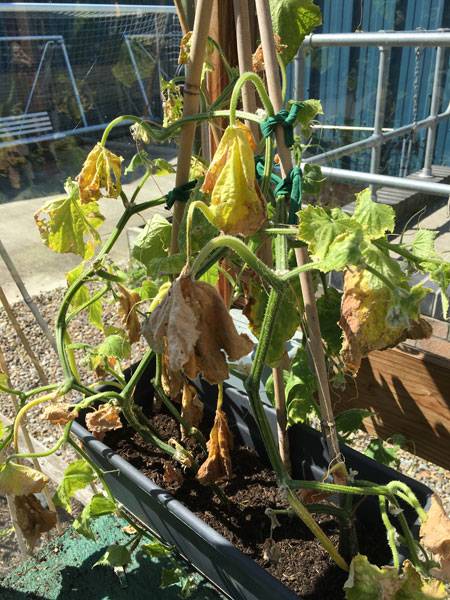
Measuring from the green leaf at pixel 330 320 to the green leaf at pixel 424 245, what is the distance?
182 mm

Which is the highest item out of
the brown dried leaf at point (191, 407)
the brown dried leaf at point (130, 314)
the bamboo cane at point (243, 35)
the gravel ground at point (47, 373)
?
the bamboo cane at point (243, 35)

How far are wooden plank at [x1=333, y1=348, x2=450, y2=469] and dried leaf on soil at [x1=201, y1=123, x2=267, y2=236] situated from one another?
725mm

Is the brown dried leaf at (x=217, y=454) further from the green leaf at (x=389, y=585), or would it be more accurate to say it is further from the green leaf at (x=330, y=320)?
the green leaf at (x=389, y=585)

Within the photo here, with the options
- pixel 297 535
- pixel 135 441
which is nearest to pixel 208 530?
pixel 297 535

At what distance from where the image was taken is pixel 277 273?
27.1 inches

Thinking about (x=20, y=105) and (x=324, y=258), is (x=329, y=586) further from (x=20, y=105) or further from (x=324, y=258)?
(x=20, y=105)

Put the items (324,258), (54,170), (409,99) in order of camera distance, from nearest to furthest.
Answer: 1. (324,258)
2. (54,170)
3. (409,99)

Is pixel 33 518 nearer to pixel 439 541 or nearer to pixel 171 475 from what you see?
pixel 171 475

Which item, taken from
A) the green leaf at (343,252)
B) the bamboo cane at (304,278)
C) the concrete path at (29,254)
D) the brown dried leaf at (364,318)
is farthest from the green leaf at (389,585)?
the concrete path at (29,254)

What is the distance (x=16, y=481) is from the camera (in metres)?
0.88

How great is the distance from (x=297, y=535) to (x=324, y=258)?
1.90ft

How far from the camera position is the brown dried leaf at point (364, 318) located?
2.02 ft

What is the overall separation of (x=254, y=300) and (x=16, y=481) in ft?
1.56

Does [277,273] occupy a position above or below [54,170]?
above
